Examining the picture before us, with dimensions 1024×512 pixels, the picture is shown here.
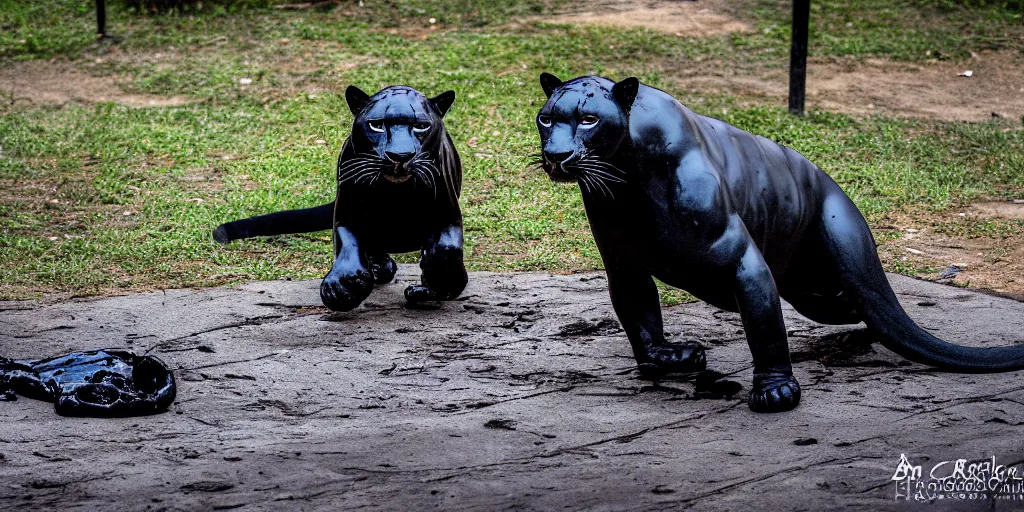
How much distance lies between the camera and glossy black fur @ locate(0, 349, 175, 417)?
15.6 ft

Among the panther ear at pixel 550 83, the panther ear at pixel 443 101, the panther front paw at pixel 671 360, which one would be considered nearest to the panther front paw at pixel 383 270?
the panther ear at pixel 443 101

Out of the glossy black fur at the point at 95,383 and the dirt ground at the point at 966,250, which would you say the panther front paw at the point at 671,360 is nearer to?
the glossy black fur at the point at 95,383

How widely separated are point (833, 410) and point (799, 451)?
52 centimetres

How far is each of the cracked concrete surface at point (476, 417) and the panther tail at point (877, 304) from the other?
10cm

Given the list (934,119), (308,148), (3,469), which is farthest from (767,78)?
(3,469)

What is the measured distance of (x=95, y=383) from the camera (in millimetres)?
4855

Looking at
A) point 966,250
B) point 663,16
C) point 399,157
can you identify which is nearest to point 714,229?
point 399,157

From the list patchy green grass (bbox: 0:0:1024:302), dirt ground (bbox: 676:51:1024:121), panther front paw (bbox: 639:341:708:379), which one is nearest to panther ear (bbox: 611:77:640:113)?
panther front paw (bbox: 639:341:708:379)

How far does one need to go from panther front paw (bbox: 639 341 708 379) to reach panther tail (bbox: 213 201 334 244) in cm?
299

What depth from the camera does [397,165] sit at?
5.60 metres

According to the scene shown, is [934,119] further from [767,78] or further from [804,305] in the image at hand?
[804,305]

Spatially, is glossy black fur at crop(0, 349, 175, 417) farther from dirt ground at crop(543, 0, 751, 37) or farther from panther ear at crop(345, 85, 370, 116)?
dirt ground at crop(543, 0, 751, 37)

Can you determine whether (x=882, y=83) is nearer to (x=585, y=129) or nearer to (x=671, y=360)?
(x=671, y=360)

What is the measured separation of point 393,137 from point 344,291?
0.85 meters
